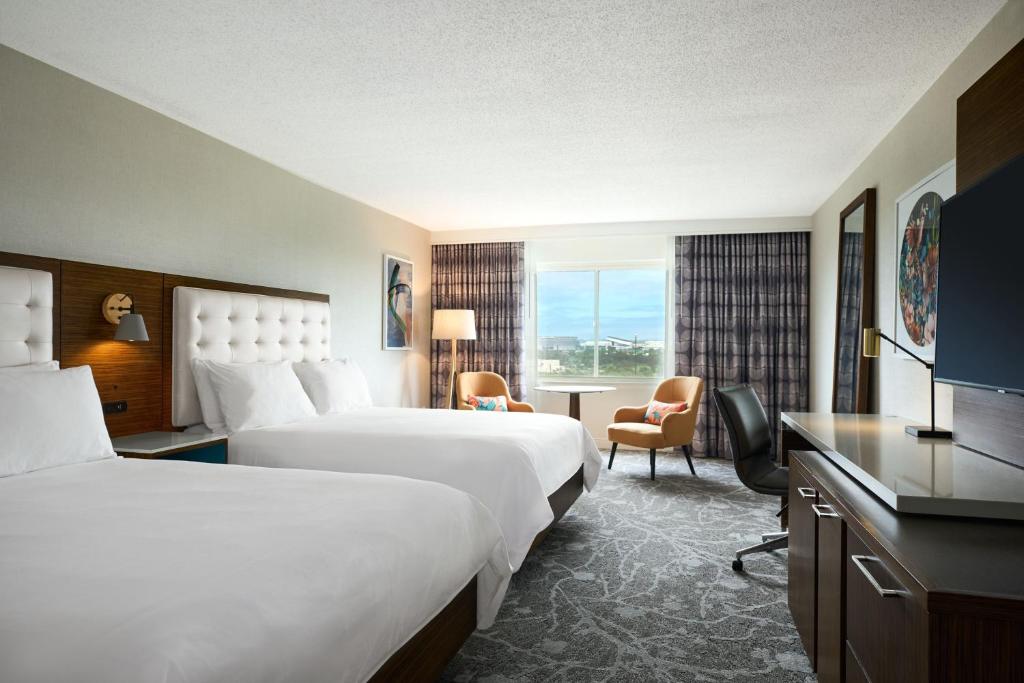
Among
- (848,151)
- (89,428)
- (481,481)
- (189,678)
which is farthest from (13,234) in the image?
(848,151)

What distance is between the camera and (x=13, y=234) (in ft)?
9.30

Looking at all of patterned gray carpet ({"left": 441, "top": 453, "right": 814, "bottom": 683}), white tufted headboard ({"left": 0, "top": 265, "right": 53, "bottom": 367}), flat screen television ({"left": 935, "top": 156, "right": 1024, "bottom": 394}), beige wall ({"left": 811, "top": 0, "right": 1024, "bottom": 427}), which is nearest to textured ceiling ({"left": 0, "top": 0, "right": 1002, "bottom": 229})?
beige wall ({"left": 811, "top": 0, "right": 1024, "bottom": 427})

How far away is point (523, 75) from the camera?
299 cm

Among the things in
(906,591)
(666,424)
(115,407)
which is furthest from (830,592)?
(666,424)

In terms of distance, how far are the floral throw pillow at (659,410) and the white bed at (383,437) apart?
172 cm

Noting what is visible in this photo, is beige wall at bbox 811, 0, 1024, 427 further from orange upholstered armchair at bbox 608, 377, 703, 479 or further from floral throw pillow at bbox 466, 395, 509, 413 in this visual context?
floral throw pillow at bbox 466, 395, 509, 413

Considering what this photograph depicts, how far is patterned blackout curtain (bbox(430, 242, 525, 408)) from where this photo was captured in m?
7.02

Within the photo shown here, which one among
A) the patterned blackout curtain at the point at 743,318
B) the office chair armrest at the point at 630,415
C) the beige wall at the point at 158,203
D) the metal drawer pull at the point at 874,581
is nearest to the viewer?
the metal drawer pull at the point at 874,581

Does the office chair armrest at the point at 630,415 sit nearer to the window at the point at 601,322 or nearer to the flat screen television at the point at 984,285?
the window at the point at 601,322

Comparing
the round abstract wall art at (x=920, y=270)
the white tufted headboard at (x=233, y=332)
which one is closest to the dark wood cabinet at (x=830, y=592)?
the round abstract wall art at (x=920, y=270)

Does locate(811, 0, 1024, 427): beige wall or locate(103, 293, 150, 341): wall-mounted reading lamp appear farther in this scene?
locate(103, 293, 150, 341): wall-mounted reading lamp

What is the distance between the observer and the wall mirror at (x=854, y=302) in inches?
157

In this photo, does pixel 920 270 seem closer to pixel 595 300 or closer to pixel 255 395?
pixel 255 395

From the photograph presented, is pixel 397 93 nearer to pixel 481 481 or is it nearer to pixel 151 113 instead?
pixel 151 113
